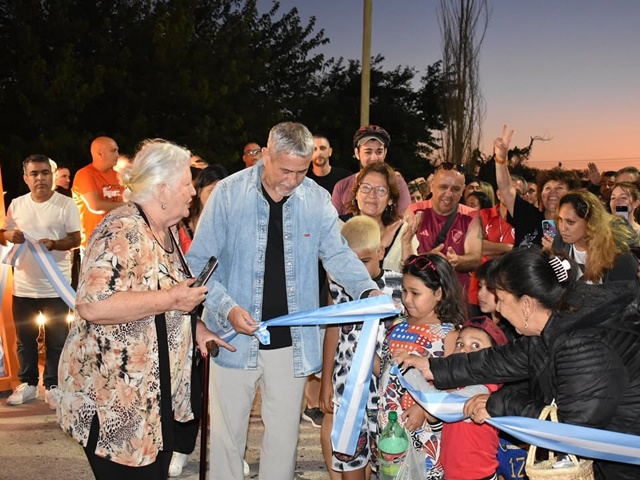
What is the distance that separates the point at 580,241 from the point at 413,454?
2936 millimetres

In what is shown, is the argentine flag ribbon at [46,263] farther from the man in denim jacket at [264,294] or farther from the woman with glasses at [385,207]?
the man in denim jacket at [264,294]

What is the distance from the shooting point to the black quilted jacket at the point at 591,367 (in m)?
3.13

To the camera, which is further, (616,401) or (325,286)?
(325,286)

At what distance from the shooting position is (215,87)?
2144cm

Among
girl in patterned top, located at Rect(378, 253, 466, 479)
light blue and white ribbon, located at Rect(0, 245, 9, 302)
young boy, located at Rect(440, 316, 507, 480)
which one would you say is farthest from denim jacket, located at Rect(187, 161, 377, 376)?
light blue and white ribbon, located at Rect(0, 245, 9, 302)

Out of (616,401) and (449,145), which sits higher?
(449,145)

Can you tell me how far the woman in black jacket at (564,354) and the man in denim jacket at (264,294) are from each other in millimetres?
919

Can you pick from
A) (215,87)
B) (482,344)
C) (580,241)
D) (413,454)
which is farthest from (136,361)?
(215,87)

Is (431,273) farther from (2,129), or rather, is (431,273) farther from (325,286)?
(2,129)

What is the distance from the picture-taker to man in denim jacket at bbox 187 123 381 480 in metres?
4.23

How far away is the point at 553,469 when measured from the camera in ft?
10.3

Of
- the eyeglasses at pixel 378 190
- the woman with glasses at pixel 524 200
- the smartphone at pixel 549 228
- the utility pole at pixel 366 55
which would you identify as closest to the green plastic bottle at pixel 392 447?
the eyeglasses at pixel 378 190

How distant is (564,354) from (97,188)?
6493mm

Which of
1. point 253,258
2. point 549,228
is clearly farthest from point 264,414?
point 549,228
